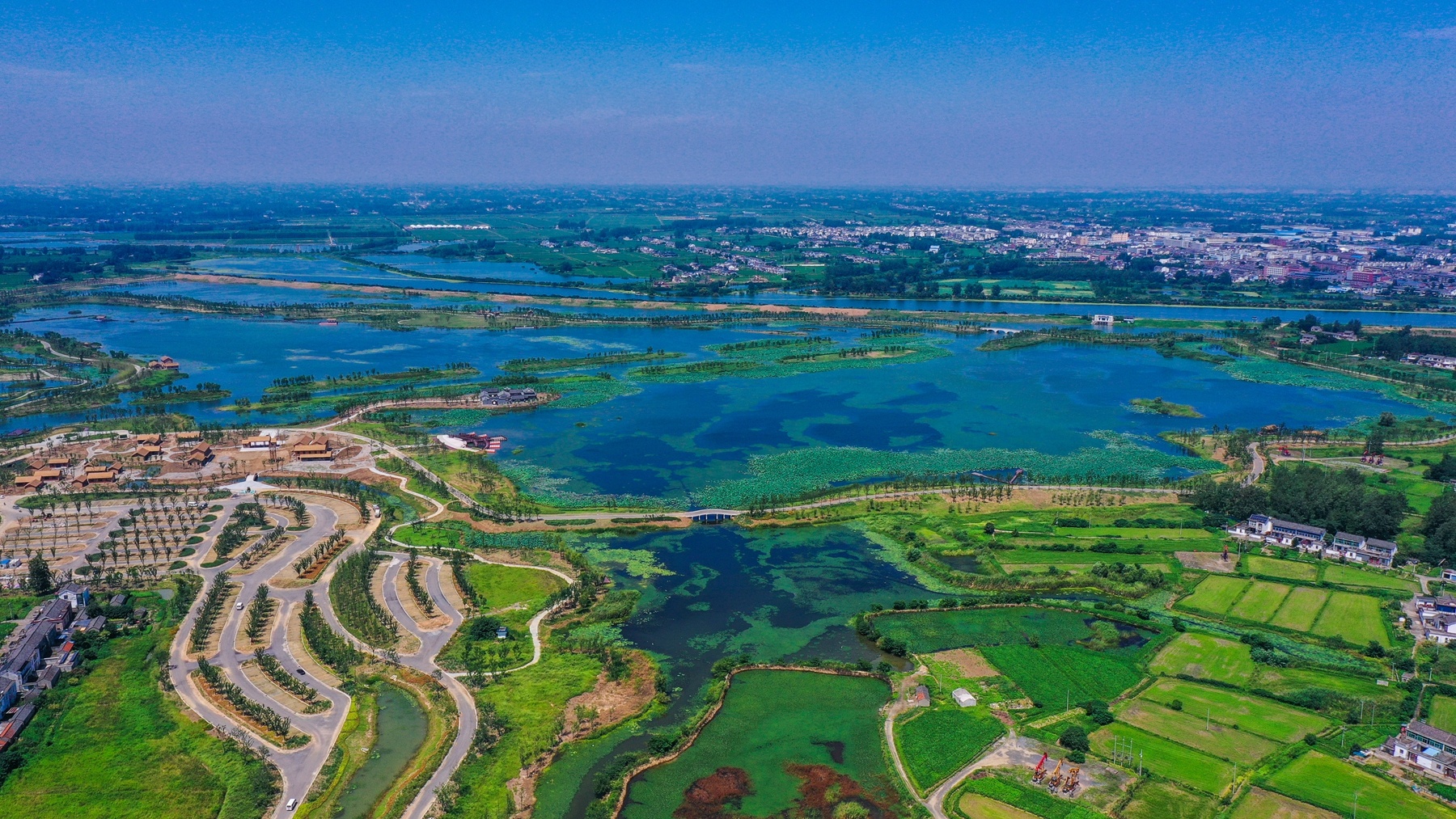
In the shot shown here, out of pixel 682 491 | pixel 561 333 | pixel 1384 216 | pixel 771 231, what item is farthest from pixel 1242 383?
pixel 1384 216

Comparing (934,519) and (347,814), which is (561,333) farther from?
(347,814)

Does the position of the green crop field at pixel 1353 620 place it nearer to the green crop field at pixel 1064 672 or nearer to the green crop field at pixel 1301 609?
the green crop field at pixel 1301 609

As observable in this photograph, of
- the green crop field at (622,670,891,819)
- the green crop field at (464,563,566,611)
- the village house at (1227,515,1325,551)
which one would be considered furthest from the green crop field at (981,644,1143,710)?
the green crop field at (464,563,566,611)

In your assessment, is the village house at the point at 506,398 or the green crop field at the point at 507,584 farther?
the village house at the point at 506,398

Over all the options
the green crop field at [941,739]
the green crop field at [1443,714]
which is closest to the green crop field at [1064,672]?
the green crop field at [941,739]

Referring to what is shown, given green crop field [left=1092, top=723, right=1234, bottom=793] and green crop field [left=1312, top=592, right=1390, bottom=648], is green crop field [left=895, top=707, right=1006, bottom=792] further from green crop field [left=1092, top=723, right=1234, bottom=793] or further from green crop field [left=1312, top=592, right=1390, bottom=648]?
green crop field [left=1312, top=592, right=1390, bottom=648]
